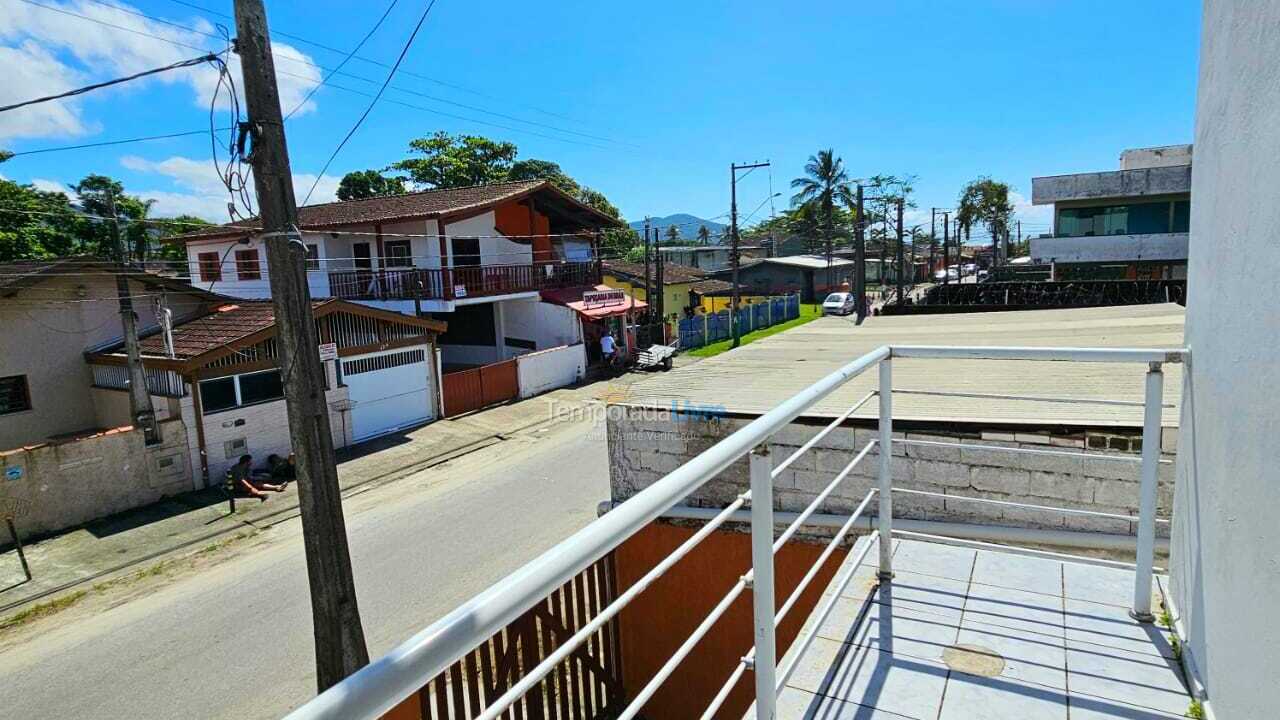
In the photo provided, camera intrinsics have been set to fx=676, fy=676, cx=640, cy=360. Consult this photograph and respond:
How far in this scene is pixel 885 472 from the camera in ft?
9.61

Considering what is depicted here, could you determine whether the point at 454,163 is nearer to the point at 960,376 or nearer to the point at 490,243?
the point at 490,243

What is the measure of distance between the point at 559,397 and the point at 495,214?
721 cm

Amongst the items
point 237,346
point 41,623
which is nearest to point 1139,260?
point 237,346

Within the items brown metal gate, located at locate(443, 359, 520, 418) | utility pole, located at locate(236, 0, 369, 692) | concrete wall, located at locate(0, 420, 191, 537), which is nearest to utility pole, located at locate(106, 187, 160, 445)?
concrete wall, located at locate(0, 420, 191, 537)

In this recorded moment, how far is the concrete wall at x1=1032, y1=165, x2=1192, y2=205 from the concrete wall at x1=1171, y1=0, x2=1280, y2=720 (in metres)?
35.7

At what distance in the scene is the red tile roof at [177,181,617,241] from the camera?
2120cm

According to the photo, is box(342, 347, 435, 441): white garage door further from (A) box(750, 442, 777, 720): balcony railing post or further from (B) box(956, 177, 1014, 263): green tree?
(B) box(956, 177, 1014, 263): green tree

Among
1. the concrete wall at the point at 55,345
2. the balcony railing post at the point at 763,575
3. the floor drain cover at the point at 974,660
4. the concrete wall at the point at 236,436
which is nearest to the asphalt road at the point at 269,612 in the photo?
the concrete wall at the point at 236,436

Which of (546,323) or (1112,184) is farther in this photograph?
(1112,184)

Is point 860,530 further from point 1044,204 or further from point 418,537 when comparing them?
point 1044,204

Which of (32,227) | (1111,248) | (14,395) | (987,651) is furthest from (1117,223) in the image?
(32,227)

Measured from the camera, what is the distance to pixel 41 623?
8781 millimetres

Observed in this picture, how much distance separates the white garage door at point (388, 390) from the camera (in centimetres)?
1598

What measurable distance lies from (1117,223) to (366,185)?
40857 mm
